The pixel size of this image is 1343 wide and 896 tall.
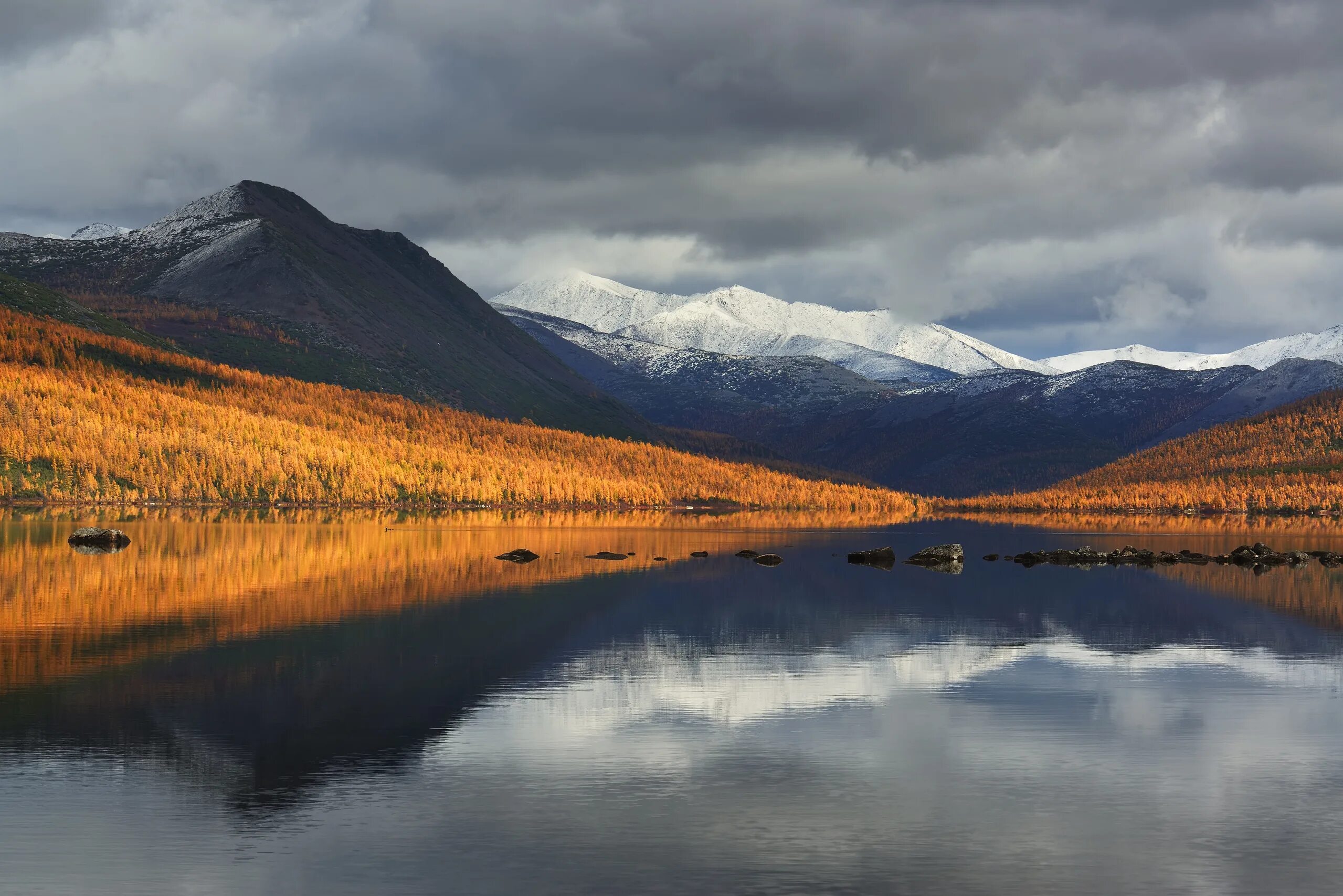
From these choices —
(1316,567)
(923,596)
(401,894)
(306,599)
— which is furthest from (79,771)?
(1316,567)

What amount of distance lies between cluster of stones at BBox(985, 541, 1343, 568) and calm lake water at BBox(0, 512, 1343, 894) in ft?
217

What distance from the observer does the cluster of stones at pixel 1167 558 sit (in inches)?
5979

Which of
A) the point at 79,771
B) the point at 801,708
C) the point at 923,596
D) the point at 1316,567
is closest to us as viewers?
the point at 79,771

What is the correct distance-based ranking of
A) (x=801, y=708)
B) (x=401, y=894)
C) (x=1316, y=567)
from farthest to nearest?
1. (x=1316, y=567)
2. (x=801, y=708)
3. (x=401, y=894)

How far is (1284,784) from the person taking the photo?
37844 mm

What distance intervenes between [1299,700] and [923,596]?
5106 centimetres

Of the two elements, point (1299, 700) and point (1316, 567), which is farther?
point (1316, 567)

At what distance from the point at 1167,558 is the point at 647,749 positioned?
420ft

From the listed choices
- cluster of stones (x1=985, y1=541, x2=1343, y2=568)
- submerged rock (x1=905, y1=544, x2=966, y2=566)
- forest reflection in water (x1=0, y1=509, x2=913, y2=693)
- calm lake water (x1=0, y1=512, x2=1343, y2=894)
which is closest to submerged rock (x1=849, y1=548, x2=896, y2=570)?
submerged rock (x1=905, y1=544, x2=966, y2=566)

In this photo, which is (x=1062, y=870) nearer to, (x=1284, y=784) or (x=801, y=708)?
(x=1284, y=784)

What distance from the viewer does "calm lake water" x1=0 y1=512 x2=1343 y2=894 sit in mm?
29781

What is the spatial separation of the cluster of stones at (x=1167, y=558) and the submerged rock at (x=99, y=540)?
92875mm

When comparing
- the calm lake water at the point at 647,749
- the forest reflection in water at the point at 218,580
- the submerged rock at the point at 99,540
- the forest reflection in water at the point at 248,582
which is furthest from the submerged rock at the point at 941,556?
the submerged rock at the point at 99,540

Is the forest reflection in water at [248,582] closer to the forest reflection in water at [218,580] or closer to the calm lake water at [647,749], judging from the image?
the forest reflection in water at [218,580]
